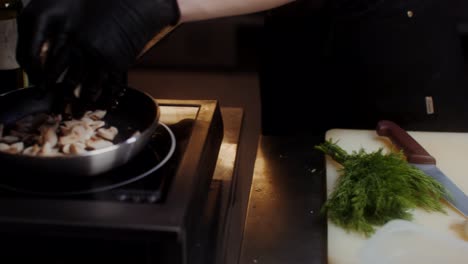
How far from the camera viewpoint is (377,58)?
1.10 meters

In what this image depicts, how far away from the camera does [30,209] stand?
532 millimetres

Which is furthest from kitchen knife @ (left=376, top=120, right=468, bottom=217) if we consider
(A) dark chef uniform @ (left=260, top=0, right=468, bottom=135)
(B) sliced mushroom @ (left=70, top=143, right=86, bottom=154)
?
(B) sliced mushroom @ (left=70, top=143, right=86, bottom=154)

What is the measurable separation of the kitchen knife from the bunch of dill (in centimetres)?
2

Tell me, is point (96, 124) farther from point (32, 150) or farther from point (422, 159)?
point (422, 159)

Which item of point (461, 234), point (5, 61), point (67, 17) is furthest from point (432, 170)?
point (5, 61)

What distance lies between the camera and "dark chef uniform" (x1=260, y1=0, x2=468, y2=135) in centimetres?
107

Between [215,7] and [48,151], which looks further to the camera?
[215,7]

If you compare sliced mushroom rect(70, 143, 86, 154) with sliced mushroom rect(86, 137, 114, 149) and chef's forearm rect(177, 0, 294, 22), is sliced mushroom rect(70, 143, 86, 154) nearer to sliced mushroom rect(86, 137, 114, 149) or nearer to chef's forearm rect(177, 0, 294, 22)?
sliced mushroom rect(86, 137, 114, 149)

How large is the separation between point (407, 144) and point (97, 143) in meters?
0.48

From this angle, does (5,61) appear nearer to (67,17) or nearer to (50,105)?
(50,105)

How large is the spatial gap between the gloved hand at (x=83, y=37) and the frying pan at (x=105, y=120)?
60 mm

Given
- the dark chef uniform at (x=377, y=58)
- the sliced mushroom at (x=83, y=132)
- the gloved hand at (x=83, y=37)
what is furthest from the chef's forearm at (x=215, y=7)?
the dark chef uniform at (x=377, y=58)

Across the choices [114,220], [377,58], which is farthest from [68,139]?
[377,58]

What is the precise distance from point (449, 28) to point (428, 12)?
0.20ft
